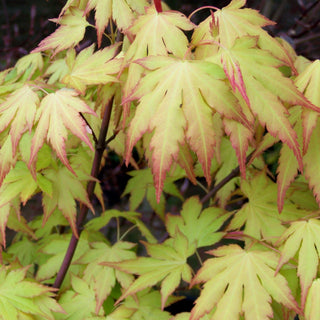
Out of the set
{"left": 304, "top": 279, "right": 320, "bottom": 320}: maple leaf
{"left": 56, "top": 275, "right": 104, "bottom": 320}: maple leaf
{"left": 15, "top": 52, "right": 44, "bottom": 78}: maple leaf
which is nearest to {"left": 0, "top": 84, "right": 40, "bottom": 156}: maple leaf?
{"left": 15, "top": 52, "right": 44, "bottom": 78}: maple leaf

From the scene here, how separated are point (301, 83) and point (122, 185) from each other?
1.89 meters

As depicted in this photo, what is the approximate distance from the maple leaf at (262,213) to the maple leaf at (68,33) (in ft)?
1.57

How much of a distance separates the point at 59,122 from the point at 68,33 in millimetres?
219

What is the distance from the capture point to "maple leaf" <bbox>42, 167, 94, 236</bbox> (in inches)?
33.8

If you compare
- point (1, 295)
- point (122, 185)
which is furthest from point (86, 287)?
point (122, 185)

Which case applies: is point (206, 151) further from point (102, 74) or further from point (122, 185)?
point (122, 185)

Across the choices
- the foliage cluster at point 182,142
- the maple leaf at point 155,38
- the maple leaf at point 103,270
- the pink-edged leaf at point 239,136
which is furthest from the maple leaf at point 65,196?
the pink-edged leaf at point 239,136

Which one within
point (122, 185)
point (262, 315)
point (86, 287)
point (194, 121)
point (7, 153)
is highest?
point (194, 121)

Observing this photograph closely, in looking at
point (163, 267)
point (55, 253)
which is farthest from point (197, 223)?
point (55, 253)

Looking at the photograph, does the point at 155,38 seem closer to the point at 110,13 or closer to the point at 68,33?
the point at 110,13

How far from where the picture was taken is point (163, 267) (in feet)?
2.85

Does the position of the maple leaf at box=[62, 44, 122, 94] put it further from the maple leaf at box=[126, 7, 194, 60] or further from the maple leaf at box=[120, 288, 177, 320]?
the maple leaf at box=[120, 288, 177, 320]

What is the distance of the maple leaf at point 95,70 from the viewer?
2.45 feet

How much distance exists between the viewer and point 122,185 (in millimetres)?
2520
